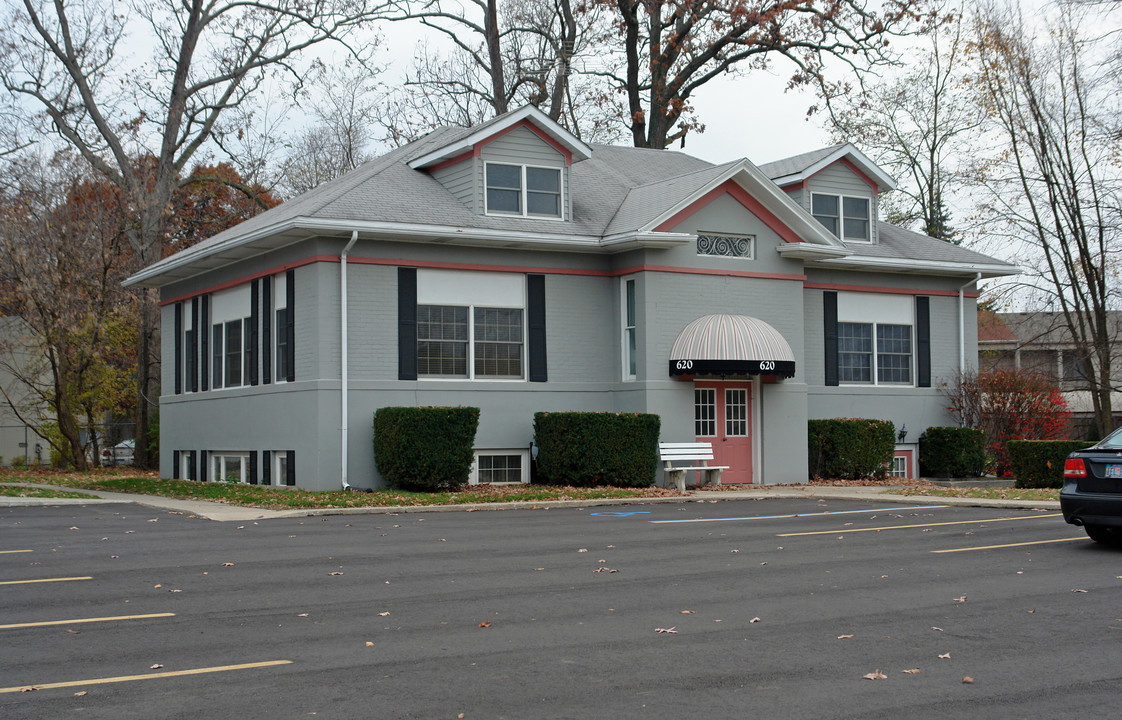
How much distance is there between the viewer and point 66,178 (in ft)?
115

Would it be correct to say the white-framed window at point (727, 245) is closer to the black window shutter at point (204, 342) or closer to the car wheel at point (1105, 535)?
the black window shutter at point (204, 342)

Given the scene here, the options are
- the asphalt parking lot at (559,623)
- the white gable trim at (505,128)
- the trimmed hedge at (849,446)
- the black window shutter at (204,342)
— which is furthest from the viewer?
the black window shutter at (204,342)

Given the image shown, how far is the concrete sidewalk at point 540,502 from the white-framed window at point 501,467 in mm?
3676

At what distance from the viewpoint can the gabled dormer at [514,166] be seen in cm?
2411

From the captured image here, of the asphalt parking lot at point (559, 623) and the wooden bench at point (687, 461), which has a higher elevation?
the wooden bench at point (687, 461)

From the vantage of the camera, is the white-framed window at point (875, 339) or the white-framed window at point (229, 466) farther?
the white-framed window at point (875, 339)

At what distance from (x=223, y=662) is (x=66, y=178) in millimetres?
31233

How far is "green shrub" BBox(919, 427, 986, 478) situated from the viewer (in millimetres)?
28031

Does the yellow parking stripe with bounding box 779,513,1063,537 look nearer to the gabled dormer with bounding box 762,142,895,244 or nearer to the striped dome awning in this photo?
the striped dome awning

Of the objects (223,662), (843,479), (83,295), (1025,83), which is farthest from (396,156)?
(223,662)

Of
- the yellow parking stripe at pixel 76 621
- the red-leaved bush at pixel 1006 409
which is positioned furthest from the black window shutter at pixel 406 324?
the red-leaved bush at pixel 1006 409

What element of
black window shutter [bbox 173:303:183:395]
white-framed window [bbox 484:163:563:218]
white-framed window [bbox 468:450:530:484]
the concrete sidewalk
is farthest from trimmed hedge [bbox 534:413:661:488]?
black window shutter [bbox 173:303:183:395]

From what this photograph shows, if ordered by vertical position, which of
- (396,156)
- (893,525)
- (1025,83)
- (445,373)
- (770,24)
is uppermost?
(770,24)

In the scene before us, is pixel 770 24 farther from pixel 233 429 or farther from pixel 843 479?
pixel 233 429
